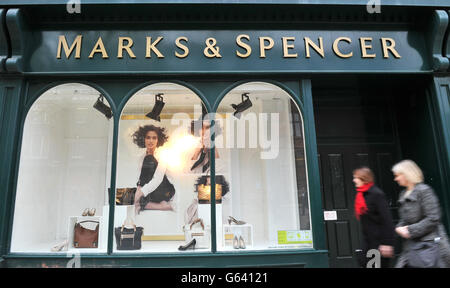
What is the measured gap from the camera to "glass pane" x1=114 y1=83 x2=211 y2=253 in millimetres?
4934

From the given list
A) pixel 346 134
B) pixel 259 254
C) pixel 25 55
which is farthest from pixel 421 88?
pixel 25 55

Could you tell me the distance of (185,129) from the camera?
18.4 feet

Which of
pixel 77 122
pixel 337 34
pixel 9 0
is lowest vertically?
pixel 77 122

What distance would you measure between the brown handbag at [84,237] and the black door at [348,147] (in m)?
4.13

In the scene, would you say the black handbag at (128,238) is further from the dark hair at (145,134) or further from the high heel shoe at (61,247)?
the dark hair at (145,134)

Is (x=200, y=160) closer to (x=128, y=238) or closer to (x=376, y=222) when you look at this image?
(x=128, y=238)

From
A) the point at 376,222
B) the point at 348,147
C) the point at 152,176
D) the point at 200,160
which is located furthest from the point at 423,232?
the point at 152,176

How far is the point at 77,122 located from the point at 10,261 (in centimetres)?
272

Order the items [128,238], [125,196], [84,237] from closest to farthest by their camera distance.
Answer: [128,238] < [84,237] < [125,196]

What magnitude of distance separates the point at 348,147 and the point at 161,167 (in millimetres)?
3785

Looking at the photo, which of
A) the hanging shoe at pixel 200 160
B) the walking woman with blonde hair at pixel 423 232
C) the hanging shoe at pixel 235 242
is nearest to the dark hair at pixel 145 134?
the hanging shoe at pixel 200 160

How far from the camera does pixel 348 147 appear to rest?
5496mm

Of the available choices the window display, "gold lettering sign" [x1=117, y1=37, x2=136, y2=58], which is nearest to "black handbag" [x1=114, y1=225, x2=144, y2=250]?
the window display
